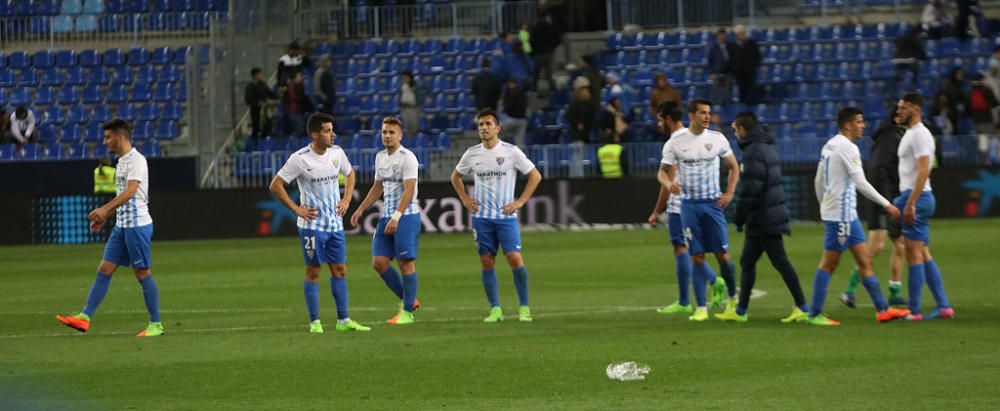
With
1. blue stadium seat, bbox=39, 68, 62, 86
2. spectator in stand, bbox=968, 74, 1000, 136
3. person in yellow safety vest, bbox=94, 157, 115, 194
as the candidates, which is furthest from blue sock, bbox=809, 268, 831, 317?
A: blue stadium seat, bbox=39, 68, 62, 86

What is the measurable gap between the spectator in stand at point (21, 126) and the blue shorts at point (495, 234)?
20913mm

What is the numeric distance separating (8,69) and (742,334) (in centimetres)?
2771

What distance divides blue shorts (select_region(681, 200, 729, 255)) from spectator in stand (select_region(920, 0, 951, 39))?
21956 millimetres

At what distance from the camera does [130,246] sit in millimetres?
14328

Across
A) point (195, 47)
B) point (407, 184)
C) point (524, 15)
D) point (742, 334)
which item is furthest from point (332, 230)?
point (524, 15)

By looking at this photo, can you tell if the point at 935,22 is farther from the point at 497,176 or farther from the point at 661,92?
the point at 497,176

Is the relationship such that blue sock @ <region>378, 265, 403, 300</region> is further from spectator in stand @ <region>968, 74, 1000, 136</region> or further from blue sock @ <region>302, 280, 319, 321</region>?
spectator in stand @ <region>968, 74, 1000, 136</region>

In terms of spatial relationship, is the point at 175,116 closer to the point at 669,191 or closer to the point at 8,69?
the point at 8,69

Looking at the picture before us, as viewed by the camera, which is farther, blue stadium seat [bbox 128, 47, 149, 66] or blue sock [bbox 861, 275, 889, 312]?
blue stadium seat [bbox 128, 47, 149, 66]

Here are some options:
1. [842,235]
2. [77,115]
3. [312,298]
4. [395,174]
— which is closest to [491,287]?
[395,174]

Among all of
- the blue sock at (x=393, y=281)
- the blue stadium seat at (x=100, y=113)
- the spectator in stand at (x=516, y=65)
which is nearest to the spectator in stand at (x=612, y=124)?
the spectator in stand at (x=516, y=65)

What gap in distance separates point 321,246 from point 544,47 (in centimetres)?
2194

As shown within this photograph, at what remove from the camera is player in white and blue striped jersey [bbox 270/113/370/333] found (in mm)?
14406

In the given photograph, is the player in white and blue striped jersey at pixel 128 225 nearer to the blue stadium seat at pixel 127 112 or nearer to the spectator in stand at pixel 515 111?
the spectator in stand at pixel 515 111
